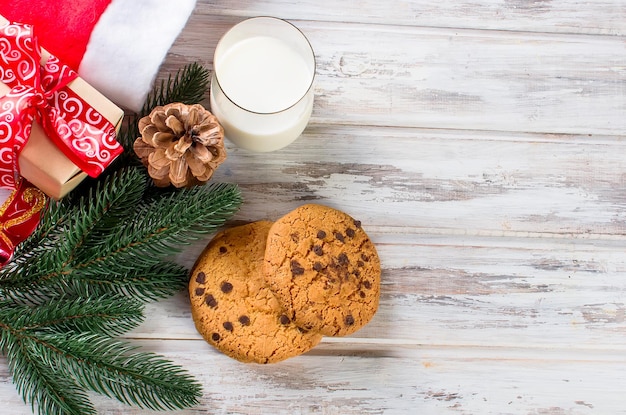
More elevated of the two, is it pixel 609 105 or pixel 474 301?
pixel 609 105

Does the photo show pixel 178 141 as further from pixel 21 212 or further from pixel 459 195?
pixel 459 195

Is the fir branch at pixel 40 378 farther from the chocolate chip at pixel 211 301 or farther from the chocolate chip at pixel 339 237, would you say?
the chocolate chip at pixel 339 237

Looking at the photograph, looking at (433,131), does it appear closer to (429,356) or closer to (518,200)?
(518,200)

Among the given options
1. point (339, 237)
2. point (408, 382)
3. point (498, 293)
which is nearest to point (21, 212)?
point (339, 237)

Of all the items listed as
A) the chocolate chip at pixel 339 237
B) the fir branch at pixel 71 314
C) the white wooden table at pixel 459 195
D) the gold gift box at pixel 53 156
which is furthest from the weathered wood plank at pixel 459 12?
the fir branch at pixel 71 314

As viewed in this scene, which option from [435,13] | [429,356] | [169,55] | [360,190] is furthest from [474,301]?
[169,55]
